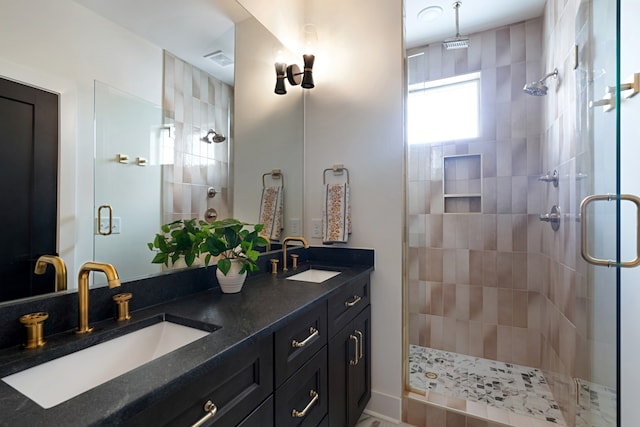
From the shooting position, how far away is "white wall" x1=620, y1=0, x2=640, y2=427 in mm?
1116

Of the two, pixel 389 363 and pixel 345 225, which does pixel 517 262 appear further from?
pixel 345 225

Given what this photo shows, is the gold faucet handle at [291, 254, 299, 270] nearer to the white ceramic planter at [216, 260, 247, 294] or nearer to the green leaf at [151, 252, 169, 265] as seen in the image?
the white ceramic planter at [216, 260, 247, 294]

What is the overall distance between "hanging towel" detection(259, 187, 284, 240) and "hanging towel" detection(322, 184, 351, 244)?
29 centimetres

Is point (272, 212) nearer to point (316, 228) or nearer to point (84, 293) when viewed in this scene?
point (316, 228)

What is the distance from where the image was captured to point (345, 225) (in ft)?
6.08

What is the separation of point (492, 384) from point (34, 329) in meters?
2.48

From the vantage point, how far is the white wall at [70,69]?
0.77m

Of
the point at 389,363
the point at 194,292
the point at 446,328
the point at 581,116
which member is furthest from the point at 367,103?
the point at 446,328

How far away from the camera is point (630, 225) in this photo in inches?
46.7

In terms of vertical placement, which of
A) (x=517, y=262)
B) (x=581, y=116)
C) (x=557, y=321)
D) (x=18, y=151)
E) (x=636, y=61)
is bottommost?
(x=557, y=321)

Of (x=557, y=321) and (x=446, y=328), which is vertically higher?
(x=557, y=321)

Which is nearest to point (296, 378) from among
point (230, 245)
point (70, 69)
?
point (230, 245)

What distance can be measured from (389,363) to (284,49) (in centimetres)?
213

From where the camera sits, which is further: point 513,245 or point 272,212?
point 513,245
